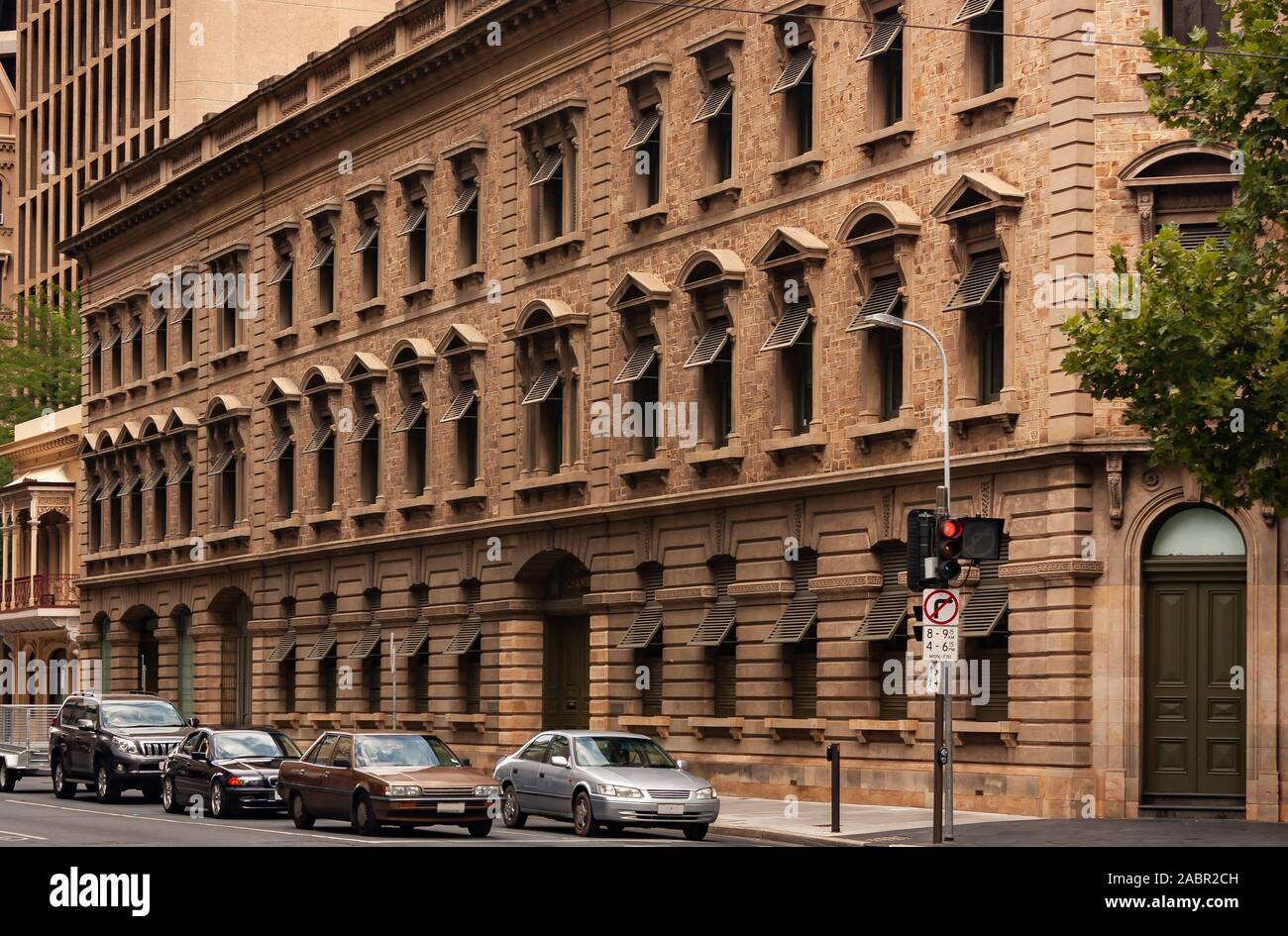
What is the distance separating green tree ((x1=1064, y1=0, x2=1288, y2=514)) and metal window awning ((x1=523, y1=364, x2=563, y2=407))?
64.2ft

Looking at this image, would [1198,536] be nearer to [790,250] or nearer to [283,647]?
[790,250]

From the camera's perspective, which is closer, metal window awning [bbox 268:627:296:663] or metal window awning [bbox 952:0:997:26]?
metal window awning [bbox 952:0:997:26]

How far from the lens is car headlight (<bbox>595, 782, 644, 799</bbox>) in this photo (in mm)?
29344

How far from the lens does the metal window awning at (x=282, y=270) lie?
57.7m

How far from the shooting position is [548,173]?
45719 millimetres

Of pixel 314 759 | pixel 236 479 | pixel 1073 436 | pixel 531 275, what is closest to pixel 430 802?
pixel 314 759

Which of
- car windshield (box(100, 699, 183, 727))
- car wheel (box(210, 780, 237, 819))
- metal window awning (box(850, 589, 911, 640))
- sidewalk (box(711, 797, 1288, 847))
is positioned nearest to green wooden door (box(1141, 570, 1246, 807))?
sidewalk (box(711, 797, 1288, 847))

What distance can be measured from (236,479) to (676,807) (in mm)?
33729

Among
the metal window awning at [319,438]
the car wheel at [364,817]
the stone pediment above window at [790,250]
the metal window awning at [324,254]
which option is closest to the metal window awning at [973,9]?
the stone pediment above window at [790,250]

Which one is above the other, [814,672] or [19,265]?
[19,265]

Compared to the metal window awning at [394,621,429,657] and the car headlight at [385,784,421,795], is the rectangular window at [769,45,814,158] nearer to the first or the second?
the car headlight at [385,784,421,795]

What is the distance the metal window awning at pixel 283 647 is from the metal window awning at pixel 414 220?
38.7 ft
